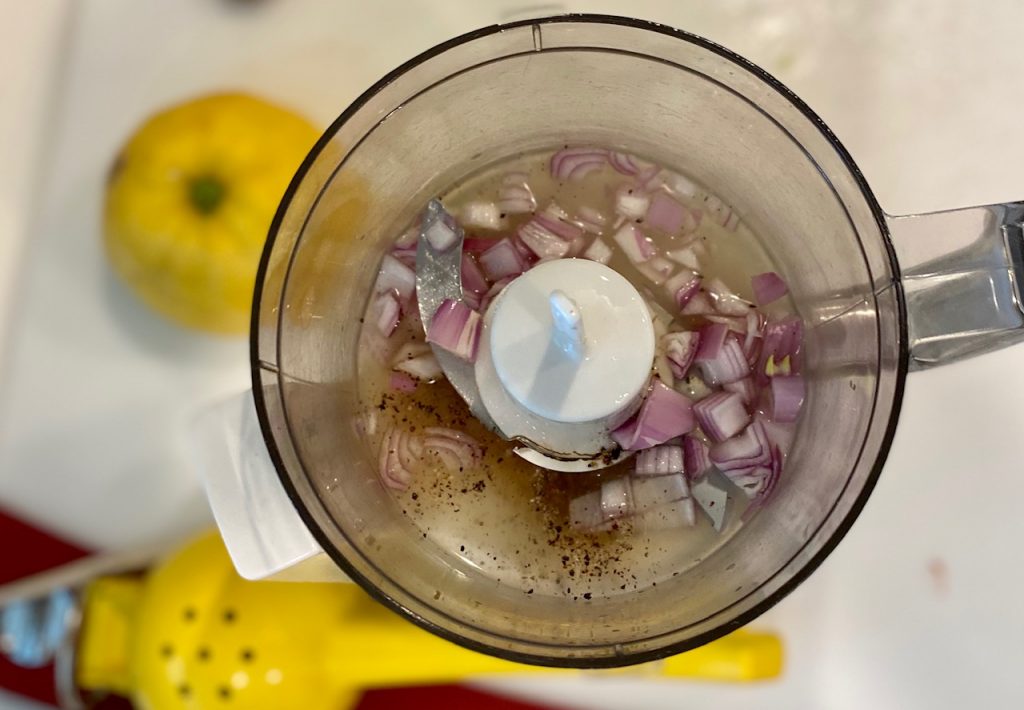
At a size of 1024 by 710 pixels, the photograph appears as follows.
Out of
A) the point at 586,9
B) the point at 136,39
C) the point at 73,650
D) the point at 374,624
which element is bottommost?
the point at 73,650

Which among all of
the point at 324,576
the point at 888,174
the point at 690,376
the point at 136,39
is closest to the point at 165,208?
the point at 136,39

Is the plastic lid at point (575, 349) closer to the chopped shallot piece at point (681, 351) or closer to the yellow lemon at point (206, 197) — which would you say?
the chopped shallot piece at point (681, 351)

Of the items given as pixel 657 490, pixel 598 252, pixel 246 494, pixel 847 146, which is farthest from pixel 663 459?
pixel 847 146

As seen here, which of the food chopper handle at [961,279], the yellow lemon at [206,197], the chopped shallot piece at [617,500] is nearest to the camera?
the food chopper handle at [961,279]

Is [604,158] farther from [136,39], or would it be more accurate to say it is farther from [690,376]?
[136,39]

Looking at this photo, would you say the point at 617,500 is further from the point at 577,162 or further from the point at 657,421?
the point at 577,162

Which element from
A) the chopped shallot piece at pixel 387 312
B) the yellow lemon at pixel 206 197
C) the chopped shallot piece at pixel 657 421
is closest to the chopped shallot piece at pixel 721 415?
the chopped shallot piece at pixel 657 421

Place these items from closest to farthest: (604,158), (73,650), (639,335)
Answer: (639,335) → (604,158) → (73,650)
